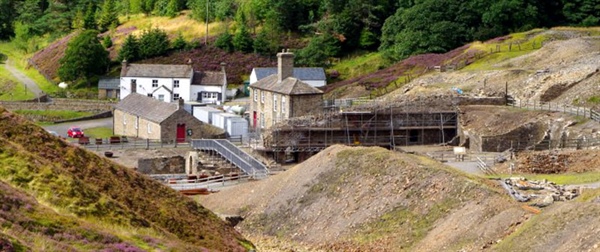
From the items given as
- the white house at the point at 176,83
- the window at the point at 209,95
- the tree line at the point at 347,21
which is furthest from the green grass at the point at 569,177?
the tree line at the point at 347,21

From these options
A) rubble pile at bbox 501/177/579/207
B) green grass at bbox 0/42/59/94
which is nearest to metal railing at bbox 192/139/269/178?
rubble pile at bbox 501/177/579/207

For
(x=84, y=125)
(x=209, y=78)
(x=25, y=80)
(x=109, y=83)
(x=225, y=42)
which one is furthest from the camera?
(x=225, y=42)

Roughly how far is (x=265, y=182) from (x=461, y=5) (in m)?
51.4

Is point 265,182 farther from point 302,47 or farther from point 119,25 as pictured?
point 119,25

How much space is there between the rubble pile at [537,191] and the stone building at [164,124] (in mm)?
29314

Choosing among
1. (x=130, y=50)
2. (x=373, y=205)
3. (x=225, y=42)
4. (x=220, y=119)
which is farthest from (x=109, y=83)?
(x=373, y=205)

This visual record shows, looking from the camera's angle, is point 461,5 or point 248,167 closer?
point 248,167

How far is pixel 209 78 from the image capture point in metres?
95.2

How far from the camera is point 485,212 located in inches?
1592

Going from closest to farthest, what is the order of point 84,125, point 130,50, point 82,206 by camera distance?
1. point 82,206
2. point 84,125
3. point 130,50

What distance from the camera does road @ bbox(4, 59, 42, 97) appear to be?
101850mm

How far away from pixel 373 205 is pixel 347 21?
61922 millimetres

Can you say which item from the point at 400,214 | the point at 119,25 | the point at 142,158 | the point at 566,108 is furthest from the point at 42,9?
the point at 400,214

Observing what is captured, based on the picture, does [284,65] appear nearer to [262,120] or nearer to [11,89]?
[262,120]
